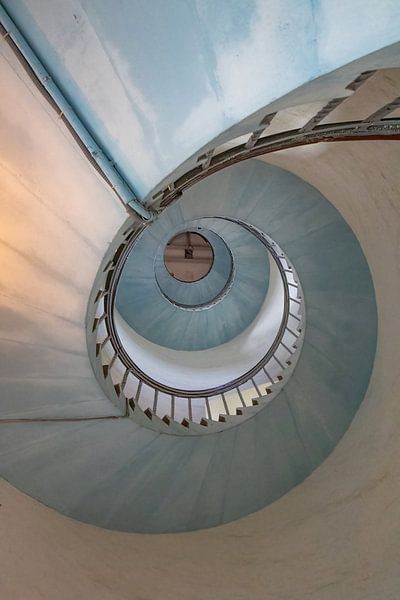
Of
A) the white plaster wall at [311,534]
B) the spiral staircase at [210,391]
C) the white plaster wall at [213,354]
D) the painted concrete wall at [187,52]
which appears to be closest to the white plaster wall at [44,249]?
the spiral staircase at [210,391]

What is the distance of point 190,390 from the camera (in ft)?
28.5

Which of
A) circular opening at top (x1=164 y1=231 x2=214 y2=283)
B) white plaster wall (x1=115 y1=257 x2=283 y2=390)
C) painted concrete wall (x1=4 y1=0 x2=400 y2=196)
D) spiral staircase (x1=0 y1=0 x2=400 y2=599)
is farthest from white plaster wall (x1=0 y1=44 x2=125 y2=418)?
circular opening at top (x1=164 y1=231 x2=214 y2=283)

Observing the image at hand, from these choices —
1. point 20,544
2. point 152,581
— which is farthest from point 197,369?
point 20,544

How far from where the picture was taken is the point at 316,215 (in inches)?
251

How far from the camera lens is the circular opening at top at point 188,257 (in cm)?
1463

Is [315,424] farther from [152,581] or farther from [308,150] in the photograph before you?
[308,150]

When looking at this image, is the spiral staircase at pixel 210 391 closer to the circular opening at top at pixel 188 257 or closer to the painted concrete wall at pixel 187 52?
the painted concrete wall at pixel 187 52

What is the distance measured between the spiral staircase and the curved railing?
6 centimetres

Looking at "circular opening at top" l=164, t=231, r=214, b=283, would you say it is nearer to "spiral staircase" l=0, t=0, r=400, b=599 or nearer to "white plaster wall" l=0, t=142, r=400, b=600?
"spiral staircase" l=0, t=0, r=400, b=599

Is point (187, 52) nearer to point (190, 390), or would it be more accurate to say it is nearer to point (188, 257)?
point (190, 390)

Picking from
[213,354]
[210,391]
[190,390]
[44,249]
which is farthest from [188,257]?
[44,249]

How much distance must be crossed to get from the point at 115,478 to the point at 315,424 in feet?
9.22

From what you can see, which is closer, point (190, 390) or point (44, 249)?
point (44, 249)

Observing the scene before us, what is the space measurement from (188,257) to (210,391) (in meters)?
7.92
